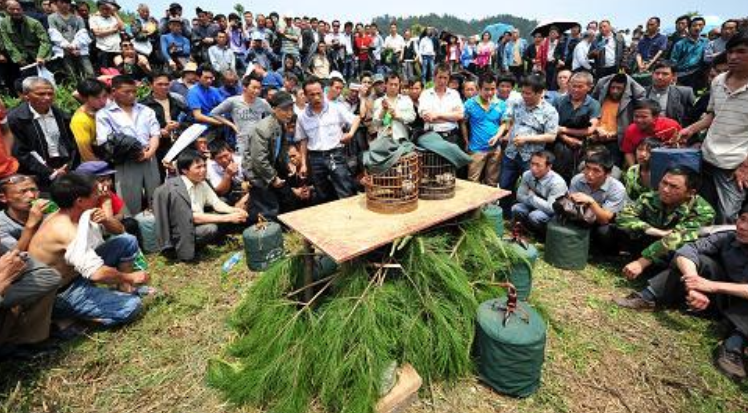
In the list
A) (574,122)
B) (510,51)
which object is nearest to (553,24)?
(510,51)

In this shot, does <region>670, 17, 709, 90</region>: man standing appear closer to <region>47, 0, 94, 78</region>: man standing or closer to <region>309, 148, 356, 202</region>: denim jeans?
<region>309, 148, 356, 202</region>: denim jeans

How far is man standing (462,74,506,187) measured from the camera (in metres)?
5.41

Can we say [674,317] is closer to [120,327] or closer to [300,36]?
[120,327]

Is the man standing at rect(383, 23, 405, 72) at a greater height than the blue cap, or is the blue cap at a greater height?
the man standing at rect(383, 23, 405, 72)

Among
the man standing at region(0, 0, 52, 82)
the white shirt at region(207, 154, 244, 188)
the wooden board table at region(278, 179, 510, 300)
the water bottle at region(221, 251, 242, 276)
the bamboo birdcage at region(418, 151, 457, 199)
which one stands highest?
the man standing at region(0, 0, 52, 82)

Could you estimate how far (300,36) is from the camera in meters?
11.7

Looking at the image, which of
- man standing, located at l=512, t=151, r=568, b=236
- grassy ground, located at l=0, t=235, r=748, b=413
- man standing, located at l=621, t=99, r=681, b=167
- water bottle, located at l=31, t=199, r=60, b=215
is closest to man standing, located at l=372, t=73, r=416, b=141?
man standing, located at l=512, t=151, r=568, b=236

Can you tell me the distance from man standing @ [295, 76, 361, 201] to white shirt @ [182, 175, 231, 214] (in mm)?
1054

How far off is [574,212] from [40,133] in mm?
5550

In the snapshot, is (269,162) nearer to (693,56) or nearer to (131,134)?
(131,134)

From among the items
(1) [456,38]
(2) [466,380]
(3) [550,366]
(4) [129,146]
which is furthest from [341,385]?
(1) [456,38]

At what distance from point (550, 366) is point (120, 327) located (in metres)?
3.38

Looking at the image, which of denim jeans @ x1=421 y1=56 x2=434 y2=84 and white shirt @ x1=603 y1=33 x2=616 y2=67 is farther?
denim jeans @ x1=421 y1=56 x2=434 y2=84

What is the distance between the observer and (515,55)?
11.8 meters
